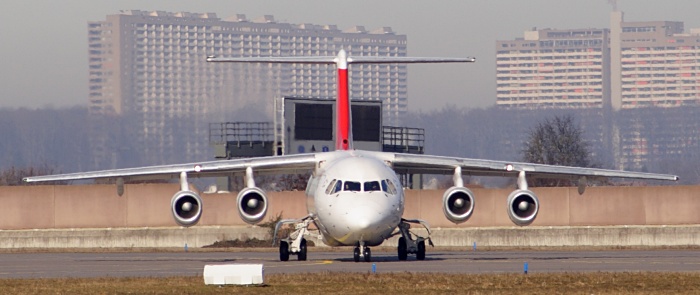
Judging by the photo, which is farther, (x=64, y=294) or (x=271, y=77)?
(x=271, y=77)

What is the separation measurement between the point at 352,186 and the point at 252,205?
2745 millimetres

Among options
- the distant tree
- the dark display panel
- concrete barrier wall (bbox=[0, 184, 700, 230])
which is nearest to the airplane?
concrete barrier wall (bbox=[0, 184, 700, 230])

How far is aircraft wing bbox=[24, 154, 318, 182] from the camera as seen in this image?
32.5 metres

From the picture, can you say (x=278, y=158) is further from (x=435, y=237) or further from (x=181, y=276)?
(x=435, y=237)

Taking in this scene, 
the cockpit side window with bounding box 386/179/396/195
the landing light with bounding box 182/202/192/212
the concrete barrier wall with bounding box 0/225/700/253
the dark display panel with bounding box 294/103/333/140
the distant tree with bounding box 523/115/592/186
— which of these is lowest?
the concrete barrier wall with bounding box 0/225/700/253

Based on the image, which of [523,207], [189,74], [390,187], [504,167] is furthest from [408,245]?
[189,74]

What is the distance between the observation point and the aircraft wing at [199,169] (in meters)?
32.5

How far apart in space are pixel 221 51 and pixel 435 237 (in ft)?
265

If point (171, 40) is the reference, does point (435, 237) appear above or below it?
below

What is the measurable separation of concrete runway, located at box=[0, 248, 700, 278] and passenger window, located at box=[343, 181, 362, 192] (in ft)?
5.11

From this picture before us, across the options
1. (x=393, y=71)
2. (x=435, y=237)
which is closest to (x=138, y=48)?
(x=393, y=71)

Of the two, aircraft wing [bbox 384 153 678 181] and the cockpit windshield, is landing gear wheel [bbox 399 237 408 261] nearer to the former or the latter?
aircraft wing [bbox 384 153 678 181]

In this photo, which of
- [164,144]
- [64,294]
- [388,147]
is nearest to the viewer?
[64,294]

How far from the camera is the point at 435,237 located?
43.8m
